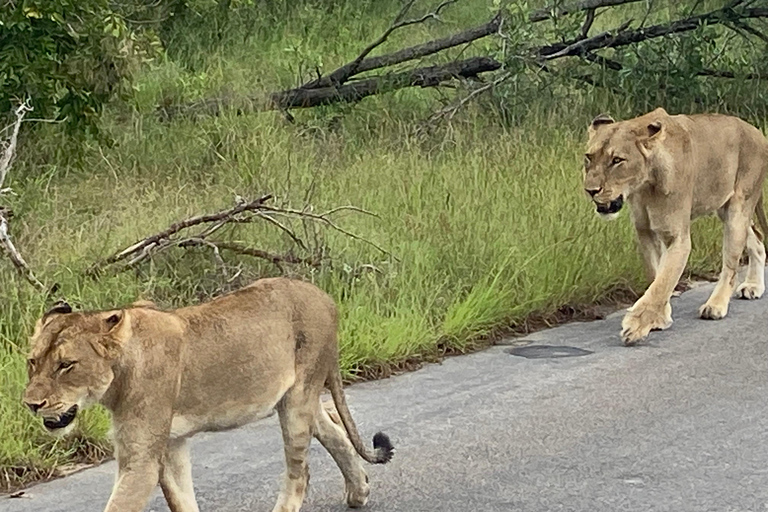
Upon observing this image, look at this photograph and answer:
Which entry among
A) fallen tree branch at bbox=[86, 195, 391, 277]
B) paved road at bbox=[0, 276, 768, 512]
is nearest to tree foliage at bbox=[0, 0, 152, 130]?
fallen tree branch at bbox=[86, 195, 391, 277]

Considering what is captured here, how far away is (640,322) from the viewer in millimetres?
7086

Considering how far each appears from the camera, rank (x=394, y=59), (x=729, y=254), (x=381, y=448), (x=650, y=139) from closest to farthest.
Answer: (x=381, y=448) → (x=650, y=139) → (x=729, y=254) → (x=394, y=59)

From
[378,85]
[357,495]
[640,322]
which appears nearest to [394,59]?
[378,85]

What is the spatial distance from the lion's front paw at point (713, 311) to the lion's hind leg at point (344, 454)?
3393mm

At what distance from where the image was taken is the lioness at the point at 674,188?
722 centimetres

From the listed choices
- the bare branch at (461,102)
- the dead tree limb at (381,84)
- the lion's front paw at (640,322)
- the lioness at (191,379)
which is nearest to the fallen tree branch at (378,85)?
the dead tree limb at (381,84)

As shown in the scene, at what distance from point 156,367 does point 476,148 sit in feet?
21.8

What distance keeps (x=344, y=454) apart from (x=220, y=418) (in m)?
0.61

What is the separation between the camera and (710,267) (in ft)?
28.9

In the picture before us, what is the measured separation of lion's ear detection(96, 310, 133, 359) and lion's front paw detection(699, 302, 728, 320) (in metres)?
4.42

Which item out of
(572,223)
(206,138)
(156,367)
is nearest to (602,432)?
(156,367)

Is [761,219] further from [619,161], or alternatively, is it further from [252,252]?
[252,252]

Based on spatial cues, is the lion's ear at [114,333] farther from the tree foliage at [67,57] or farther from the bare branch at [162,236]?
the tree foliage at [67,57]

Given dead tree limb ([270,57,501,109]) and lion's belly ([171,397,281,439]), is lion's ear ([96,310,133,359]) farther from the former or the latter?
dead tree limb ([270,57,501,109])
